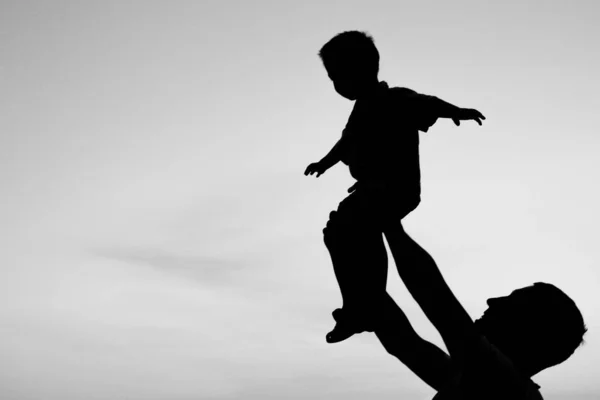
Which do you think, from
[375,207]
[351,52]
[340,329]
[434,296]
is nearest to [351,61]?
[351,52]

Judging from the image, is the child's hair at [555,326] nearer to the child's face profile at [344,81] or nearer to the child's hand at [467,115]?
the child's hand at [467,115]

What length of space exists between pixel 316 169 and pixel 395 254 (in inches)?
40.5

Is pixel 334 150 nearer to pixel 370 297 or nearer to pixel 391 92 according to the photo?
pixel 391 92

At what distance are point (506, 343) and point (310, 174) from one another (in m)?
1.65

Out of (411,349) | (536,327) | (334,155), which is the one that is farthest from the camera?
(334,155)

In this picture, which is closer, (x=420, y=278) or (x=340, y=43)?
(x=420, y=278)

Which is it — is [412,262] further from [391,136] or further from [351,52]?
[351,52]

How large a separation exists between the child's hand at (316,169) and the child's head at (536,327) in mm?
1405

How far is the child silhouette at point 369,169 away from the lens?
3791 millimetres

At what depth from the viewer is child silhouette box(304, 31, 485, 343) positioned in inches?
149

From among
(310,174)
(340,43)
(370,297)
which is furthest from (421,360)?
(340,43)

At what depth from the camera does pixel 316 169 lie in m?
4.35

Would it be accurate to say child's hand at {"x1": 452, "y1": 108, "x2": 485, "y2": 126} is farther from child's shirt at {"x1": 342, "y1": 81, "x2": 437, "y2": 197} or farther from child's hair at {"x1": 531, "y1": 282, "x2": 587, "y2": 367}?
child's hair at {"x1": 531, "y1": 282, "x2": 587, "y2": 367}

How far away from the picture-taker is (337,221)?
3.90 metres
